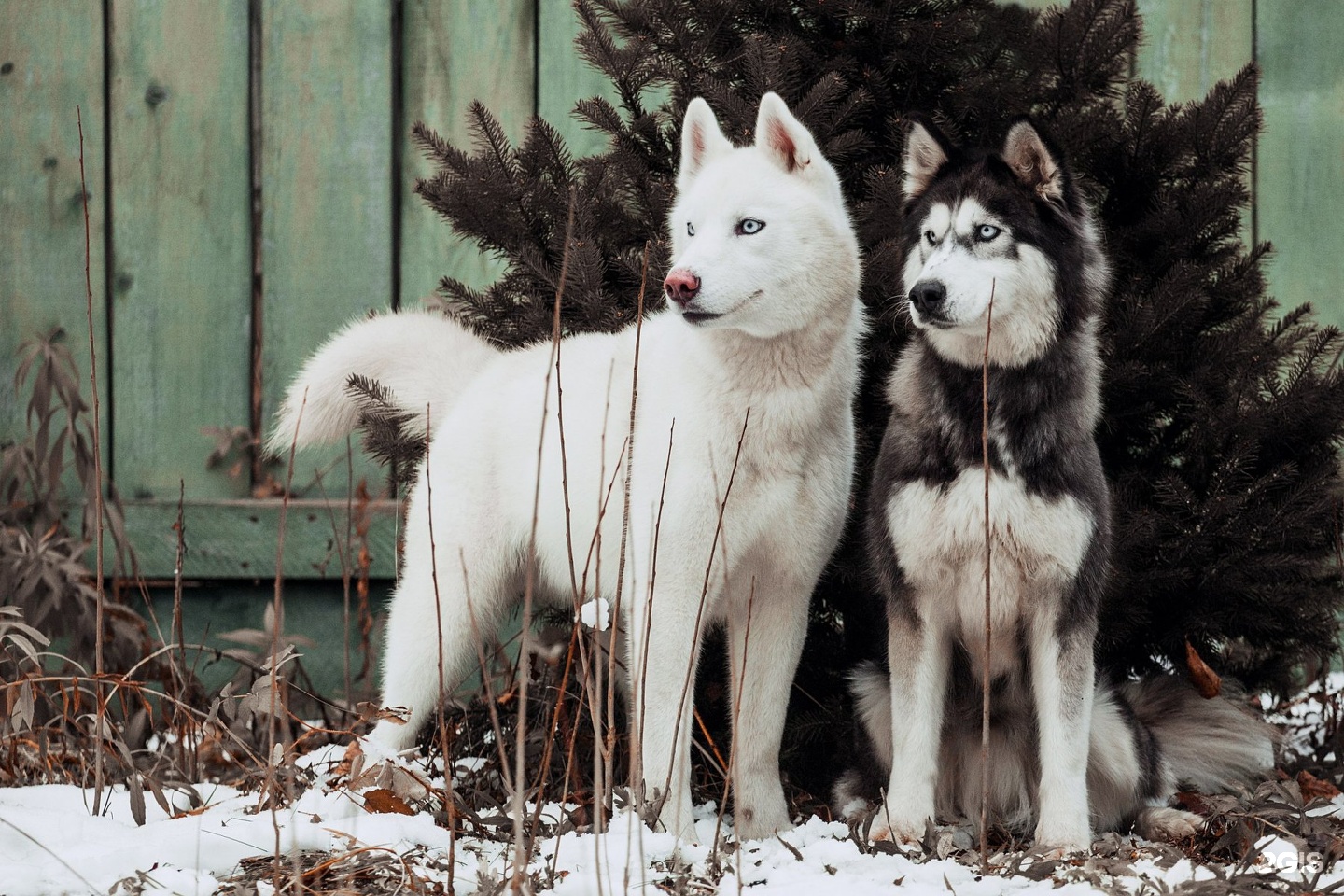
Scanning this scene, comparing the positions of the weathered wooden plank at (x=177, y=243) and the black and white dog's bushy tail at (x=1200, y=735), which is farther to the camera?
the weathered wooden plank at (x=177, y=243)

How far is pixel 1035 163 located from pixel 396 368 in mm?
1617

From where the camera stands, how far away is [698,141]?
9.25 ft

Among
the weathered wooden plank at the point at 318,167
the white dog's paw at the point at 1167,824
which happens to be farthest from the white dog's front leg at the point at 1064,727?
the weathered wooden plank at the point at 318,167

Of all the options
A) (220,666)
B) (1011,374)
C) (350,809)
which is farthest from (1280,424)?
(220,666)

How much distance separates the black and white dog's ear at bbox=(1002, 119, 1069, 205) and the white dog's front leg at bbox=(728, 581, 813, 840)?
0.96 meters

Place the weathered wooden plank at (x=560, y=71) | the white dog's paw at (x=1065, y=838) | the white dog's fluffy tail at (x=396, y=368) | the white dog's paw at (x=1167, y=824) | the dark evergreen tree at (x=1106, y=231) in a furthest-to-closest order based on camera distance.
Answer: the weathered wooden plank at (x=560, y=71)
the white dog's fluffy tail at (x=396, y=368)
the dark evergreen tree at (x=1106, y=231)
the white dog's paw at (x=1167, y=824)
the white dog's paw at (x=1065, y=838)

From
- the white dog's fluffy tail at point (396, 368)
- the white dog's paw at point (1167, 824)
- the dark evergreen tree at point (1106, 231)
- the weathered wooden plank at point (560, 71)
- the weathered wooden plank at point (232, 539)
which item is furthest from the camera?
the weathered wooden plank at point (560, 71)

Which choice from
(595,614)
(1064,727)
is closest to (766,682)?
(1064,727)

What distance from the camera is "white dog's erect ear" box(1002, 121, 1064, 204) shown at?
2611 mm

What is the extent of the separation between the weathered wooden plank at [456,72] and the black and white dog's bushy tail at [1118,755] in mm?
1989

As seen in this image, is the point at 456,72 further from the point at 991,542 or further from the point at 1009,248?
the point at 991,542

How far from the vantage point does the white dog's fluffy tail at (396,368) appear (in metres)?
3.18

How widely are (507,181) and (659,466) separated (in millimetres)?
945

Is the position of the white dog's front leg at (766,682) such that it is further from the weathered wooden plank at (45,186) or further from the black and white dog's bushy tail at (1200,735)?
the weathered wooden plank at (45,186)
